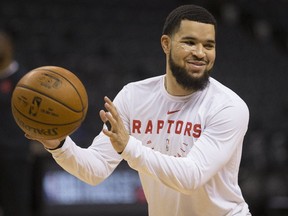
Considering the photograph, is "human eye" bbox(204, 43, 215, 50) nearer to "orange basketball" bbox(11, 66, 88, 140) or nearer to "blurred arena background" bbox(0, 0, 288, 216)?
"orange basketball" bbox(11, 66, 88, 140)

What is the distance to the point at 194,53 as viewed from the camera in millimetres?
3941

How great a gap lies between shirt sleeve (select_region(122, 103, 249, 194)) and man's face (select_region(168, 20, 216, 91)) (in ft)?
0.78

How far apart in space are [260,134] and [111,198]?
4.17 metres

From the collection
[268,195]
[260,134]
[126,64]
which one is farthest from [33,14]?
[268,195]

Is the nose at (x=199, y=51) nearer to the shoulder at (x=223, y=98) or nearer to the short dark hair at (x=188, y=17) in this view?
the short dark hair at (x=188, y=17)

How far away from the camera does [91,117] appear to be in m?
11.5

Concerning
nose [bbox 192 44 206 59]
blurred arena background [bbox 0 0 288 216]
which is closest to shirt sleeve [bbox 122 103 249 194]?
nose [bbox 192 44 206 59]

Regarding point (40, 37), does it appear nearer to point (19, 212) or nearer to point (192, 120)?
point (19, 212)

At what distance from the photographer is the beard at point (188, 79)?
4008 millimetres

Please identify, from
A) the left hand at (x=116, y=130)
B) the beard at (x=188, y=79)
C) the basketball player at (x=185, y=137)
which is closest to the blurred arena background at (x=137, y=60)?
the basketball player at (x=185, y=137)

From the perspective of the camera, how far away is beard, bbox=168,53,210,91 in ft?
13.1

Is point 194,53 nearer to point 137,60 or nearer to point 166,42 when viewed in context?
point 166,42

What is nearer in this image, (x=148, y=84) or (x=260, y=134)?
(x=148, y=84)

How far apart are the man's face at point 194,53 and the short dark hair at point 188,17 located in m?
0.03
